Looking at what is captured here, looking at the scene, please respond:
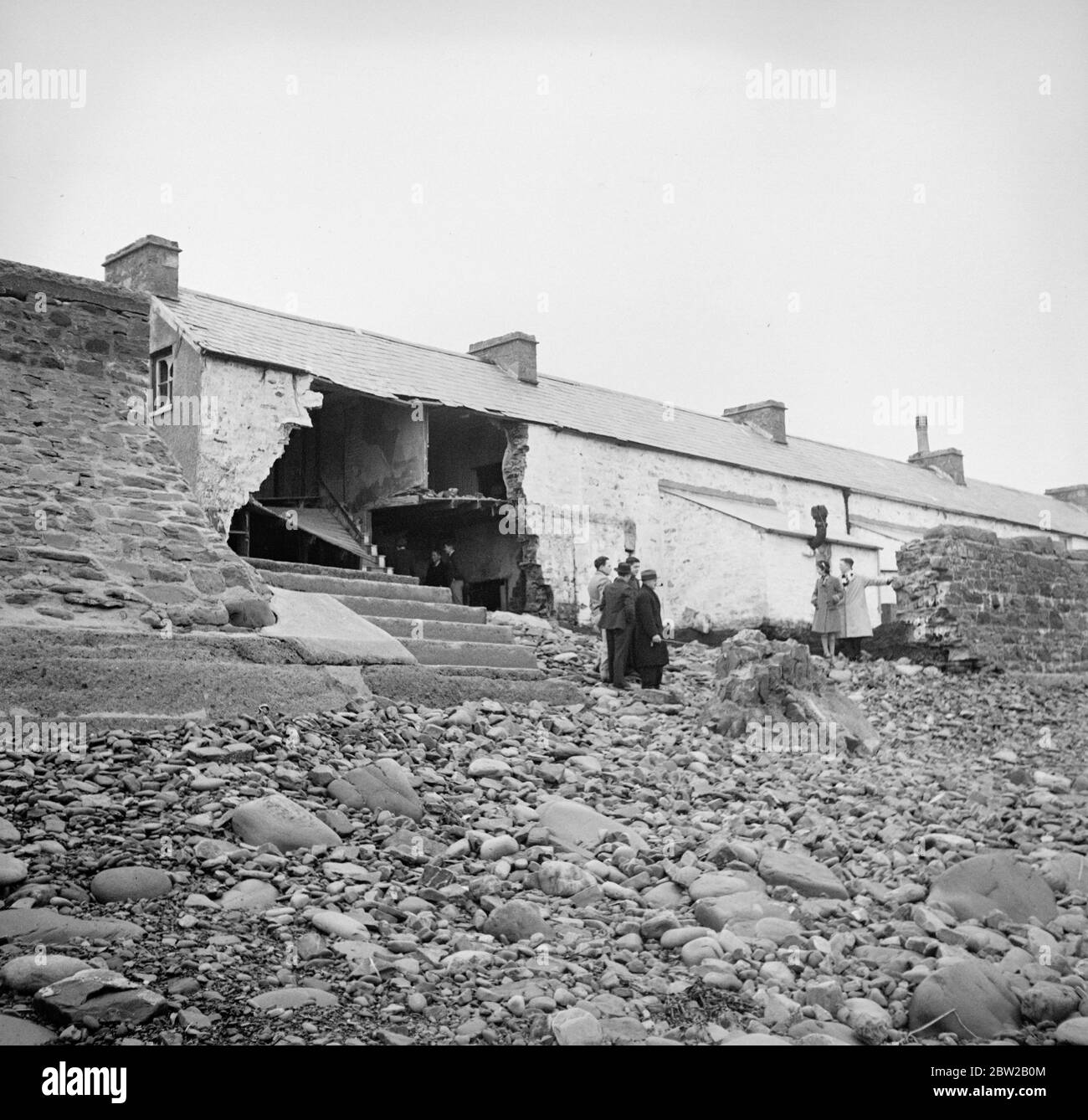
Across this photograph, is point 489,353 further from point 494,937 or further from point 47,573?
point 494,937

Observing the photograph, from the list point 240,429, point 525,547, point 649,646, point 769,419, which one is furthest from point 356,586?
point 769,419

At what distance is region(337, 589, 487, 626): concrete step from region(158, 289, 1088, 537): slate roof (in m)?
4.52

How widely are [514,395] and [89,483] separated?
1142 cm

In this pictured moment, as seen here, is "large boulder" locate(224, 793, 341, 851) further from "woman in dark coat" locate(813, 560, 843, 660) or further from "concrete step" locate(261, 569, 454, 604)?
"woman in dark coat" locate(813, 560, 843, 660)

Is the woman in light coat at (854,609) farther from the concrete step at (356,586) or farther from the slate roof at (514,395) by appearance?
the concrete step at (356,586)

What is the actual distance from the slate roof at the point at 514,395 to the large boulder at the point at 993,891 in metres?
11.2

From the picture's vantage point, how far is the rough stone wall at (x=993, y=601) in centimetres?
1619

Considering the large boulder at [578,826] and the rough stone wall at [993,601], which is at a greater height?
the rough stone wall at [993,601]

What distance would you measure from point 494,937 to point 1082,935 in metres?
3.03

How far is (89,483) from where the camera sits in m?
9.03

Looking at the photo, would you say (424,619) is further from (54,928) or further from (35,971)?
(35,971)

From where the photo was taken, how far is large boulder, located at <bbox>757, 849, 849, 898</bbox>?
6.73 m

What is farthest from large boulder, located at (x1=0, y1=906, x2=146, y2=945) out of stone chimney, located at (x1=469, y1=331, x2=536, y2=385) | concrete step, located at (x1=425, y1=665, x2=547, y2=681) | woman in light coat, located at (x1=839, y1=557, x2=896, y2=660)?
stone chimney, located at (x1=469, y1=331, x2=536, y2=385)

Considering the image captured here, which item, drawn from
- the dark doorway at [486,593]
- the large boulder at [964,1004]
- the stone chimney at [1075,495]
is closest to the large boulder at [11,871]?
the large boulder at [964,1004]
